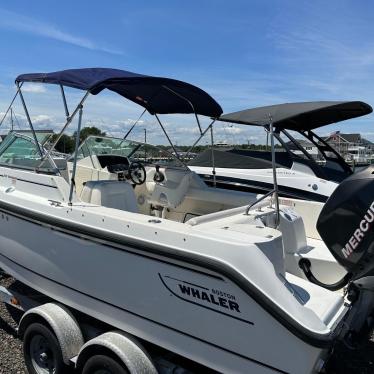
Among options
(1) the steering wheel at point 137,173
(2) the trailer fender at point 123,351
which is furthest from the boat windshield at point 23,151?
(2) the trailer fender at point 123,351

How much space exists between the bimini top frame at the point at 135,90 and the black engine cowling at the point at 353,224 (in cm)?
183

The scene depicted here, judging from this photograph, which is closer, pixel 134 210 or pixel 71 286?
pixel 71 286

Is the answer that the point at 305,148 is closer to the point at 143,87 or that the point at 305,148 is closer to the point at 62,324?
the point at 143,87

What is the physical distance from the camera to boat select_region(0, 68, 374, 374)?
225cm

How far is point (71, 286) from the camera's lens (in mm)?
3170

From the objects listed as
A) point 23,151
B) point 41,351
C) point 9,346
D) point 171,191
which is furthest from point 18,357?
point 171,191

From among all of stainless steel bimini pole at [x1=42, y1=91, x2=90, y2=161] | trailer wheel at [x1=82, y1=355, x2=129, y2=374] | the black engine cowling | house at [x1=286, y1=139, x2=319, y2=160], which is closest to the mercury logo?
the black engine cowling

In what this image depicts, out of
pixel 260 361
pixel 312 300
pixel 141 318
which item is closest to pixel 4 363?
pixel 141 318

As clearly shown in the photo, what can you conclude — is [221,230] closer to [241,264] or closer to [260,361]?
[241,264]

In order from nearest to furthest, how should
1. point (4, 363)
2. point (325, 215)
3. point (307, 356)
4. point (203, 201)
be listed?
point (307, 356) < point (325, 215) < point (4, 363) < point (203, 201)

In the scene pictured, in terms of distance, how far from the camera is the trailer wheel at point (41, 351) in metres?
3.04

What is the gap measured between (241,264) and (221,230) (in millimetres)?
363

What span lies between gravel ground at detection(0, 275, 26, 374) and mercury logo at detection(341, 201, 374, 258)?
2583mm

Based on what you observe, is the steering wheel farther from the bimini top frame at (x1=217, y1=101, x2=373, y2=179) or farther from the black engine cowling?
the black engine cowling
